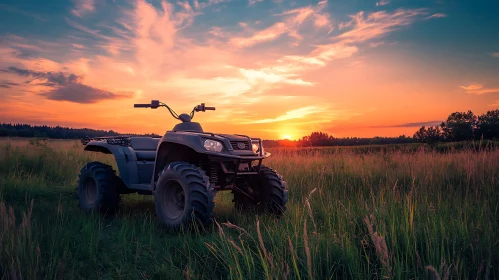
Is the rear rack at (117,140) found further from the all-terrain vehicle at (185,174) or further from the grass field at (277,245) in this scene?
the grass field at (277,245)

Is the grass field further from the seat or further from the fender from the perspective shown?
the seat

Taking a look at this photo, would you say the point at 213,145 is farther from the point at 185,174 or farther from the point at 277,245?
the point at 277,245

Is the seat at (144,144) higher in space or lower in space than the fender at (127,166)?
higher

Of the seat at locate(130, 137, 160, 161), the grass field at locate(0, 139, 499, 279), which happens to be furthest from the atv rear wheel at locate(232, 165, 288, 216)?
the seat at locate(130, 137, 160, 161)

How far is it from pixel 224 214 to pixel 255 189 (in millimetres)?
628

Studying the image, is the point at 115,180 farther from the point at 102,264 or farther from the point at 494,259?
the point at 494,259

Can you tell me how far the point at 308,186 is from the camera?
7.68 meters

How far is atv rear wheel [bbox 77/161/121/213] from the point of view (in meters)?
5.87

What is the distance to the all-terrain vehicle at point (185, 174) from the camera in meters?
4.44

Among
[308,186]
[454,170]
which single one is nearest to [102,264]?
[308,186]

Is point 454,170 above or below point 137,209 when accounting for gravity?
above

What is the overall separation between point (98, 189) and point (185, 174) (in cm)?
217

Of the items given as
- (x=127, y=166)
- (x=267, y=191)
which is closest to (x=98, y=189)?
(x=127, y=166)

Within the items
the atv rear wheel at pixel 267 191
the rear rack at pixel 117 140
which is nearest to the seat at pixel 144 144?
the rear rack at pixel 117 140
